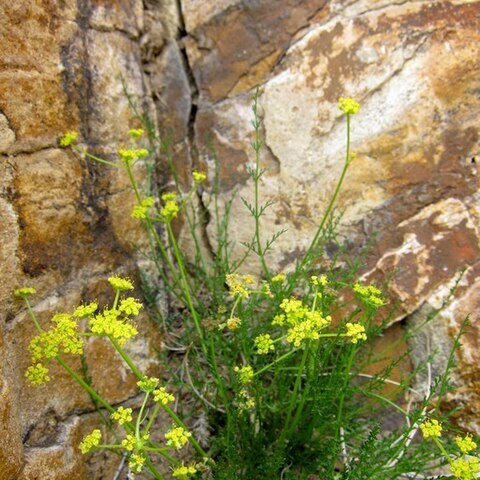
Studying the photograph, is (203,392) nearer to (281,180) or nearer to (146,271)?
(146,271)

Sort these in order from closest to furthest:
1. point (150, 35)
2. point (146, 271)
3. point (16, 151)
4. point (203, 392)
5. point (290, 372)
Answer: point (16, 151) → point (290, 372) → point (203, 392) → point (146, 271) → point (150, 35)

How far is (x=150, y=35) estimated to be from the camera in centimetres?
284

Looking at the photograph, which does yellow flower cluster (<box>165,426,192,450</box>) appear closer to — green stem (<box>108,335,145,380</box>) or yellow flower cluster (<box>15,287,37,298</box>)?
green stem (<box>108,335,145,380</box>)

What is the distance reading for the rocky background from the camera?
2182 millimetres

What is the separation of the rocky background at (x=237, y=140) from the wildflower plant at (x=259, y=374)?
111 mm

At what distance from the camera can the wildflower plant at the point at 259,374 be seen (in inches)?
67.5

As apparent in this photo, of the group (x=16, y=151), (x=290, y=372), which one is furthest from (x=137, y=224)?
(x=290, y=372)

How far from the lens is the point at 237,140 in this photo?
281 cm

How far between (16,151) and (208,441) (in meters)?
1.50

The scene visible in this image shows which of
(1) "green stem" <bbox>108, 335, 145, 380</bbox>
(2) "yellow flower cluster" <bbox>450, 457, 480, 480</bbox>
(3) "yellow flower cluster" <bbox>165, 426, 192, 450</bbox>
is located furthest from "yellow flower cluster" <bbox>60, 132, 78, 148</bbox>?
(2) "yellow flower cluster" <bbox>450, 457, 480, 480</bbox>

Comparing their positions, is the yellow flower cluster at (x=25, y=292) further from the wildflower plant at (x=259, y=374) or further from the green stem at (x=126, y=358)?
the green stem at (x=126, y=358)

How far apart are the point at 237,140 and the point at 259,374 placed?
3.96 ft

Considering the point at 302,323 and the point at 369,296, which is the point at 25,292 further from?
the point at 369,296

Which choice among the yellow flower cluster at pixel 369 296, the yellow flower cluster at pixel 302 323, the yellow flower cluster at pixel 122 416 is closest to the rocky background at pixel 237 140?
the yellow flower cluster at pixel 122 416
